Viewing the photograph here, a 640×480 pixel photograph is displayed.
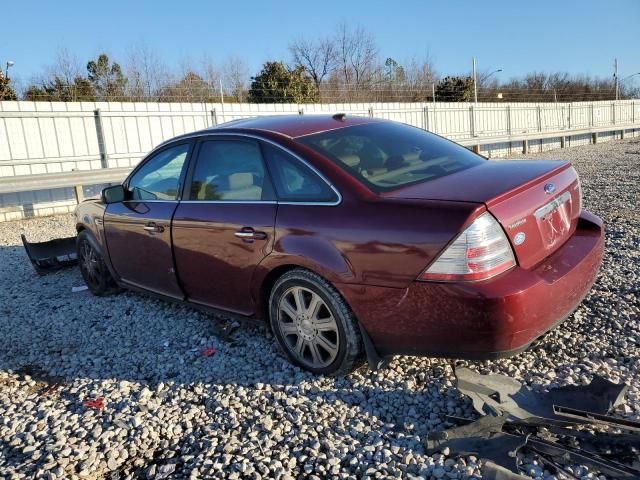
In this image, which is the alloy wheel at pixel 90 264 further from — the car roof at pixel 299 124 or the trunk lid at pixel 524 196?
the trunk lid at pixel 524 196

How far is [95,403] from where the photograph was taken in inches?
126

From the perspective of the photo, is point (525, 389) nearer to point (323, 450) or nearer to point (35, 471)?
point (323, 450)

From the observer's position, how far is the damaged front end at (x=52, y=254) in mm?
6258

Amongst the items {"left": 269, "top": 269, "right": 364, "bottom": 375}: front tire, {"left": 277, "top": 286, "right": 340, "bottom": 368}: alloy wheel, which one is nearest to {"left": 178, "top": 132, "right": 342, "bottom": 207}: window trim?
{"left": 269, "top": 269, "right": 364, "bottom": 375}: front tire

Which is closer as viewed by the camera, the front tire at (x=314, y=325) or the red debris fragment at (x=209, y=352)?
the front tire at (x=314, y=325)

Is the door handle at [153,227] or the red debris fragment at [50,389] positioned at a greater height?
the door handle at [153,227]

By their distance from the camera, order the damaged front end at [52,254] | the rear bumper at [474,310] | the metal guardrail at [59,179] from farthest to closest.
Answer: the metal guardrail at [59,179] < the damaged front end at [52,254] < the rear bumper at [474,310]

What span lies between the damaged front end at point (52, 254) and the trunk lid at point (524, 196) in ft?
16.5

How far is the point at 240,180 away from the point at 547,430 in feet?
7.83

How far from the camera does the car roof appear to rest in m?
3.54

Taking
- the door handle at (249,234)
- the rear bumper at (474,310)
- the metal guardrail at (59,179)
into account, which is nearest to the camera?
the rear bumper at (474,310)

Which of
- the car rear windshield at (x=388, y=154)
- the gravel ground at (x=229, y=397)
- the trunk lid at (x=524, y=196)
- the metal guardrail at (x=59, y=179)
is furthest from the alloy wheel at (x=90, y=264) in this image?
the metal guardrail at (x=59, y=179)

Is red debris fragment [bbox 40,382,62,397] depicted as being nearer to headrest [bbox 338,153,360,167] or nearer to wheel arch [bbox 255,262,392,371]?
wheel arch [bbox 255,262,392,371]

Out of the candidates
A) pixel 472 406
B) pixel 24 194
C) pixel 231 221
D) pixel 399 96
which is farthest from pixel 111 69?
pixel 472 406
